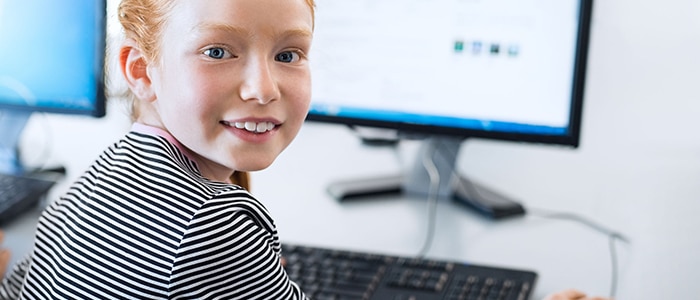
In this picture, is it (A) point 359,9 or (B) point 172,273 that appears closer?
(B) point 172,273

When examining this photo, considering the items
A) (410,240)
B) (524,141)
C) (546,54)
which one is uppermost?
(546,54)

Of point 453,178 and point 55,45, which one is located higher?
point 55,45

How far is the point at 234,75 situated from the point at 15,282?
34 centimetres

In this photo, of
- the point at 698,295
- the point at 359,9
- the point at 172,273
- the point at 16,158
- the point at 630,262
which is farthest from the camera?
the point at 16,158

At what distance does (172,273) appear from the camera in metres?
0.60

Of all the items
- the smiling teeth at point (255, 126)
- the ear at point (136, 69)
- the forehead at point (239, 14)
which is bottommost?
the smiling teeth at point (255, 126)

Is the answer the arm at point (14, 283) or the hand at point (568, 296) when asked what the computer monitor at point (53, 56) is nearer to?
the arm at point (14, 283)

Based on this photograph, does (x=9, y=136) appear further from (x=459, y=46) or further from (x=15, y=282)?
(x=459, y=46)

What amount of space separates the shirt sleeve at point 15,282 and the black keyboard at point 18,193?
283 mm

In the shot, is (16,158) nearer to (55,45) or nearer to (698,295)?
(55,45)

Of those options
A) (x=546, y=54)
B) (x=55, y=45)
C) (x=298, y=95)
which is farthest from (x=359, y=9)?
(x=298, y=95)

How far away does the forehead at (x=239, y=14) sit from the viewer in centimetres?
60

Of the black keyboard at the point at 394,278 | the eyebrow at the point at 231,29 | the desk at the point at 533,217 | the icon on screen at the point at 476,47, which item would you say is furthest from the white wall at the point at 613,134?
the eyebrow at the point at 231,29

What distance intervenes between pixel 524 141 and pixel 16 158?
714 millimetres
